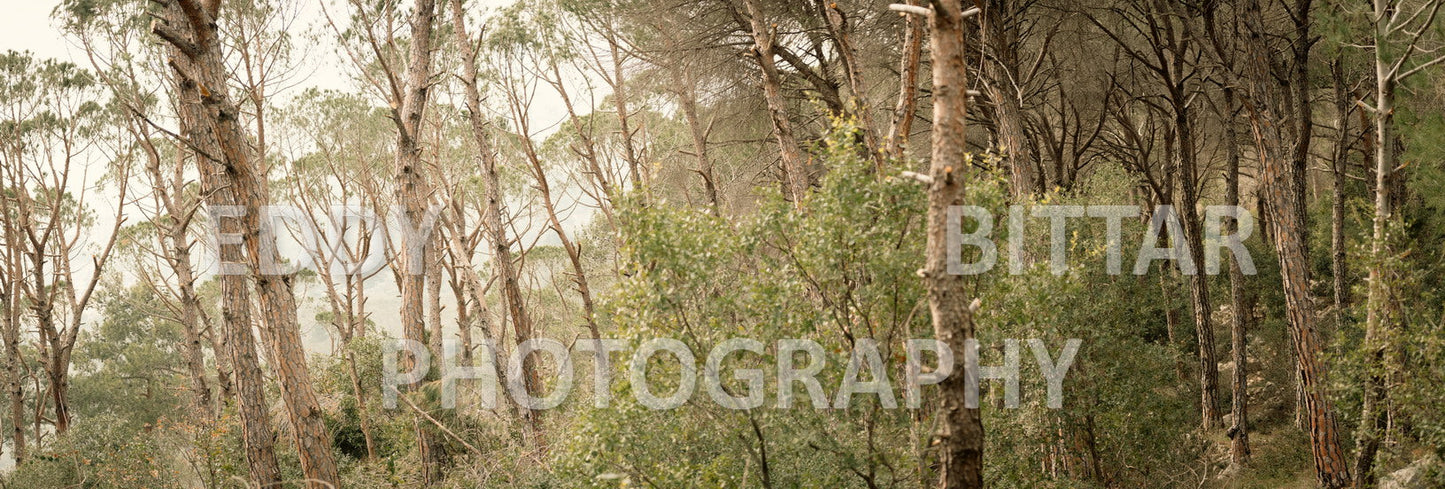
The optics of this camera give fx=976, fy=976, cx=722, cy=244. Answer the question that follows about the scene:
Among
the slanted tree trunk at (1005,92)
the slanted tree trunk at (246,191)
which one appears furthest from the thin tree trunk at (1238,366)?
the slanted tree trunk at (246,191)

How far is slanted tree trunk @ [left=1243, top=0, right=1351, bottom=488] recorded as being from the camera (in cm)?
915

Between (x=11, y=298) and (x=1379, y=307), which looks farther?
(x=11, y=298)

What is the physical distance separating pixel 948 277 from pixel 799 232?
109 cm

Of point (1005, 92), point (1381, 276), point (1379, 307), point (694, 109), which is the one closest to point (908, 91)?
point (1005, 92)

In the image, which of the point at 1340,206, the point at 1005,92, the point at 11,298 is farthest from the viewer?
the point at 11,298

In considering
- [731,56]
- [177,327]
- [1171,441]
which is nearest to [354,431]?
[731,56]

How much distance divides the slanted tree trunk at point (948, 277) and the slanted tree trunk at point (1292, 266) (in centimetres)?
518

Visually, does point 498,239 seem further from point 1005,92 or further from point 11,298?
point 11,298

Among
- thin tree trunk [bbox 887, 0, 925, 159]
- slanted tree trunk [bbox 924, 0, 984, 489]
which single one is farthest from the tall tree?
slanted tree trunk [bbox 924, 0, 984, 489]

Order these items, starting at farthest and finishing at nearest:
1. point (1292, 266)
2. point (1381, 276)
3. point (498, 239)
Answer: point (498, 239) → point (1292, 266) → point (1381, 276)

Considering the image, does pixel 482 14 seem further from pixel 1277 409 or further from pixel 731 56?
pixel 1277 409

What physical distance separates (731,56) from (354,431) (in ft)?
25.0

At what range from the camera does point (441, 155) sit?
20.8 meters

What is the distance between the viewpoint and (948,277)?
564 centimetres
